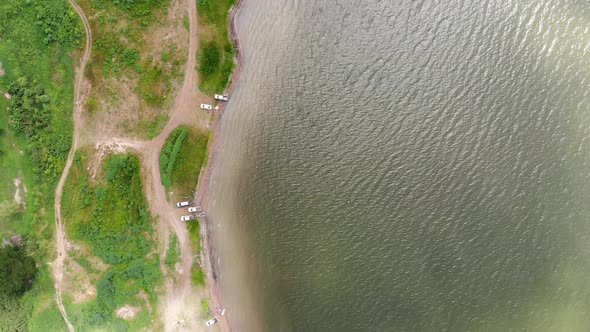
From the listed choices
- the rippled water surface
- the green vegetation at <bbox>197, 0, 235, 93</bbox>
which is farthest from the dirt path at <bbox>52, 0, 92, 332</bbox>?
the rippled water surface

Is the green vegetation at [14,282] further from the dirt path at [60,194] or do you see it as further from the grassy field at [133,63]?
the grassy field at [133,63]

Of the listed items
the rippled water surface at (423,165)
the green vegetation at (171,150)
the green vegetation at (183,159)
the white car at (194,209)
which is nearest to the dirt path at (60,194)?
the green vegetation at (171,150)

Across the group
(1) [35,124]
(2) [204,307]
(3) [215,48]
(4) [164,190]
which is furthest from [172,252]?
(3) [215,48]

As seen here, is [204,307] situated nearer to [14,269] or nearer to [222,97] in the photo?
[14,269]

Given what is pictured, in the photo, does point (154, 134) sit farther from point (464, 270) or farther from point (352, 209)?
point (464, 270)

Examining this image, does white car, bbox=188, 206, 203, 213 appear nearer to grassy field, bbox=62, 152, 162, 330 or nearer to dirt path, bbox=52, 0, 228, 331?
dirt path, bbox=52, 0, 228, 331
